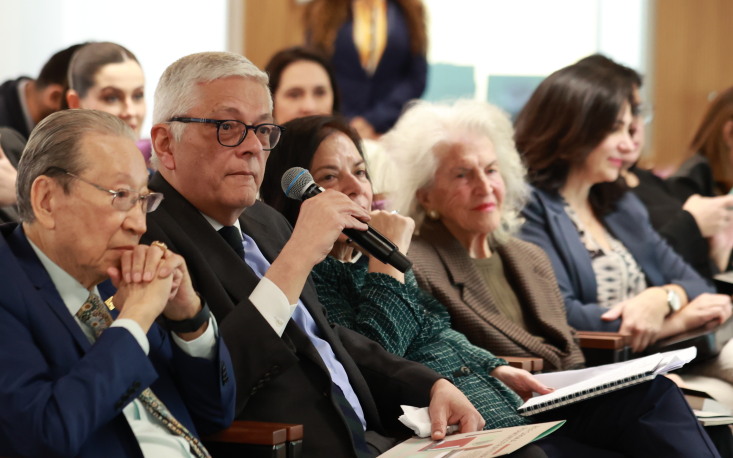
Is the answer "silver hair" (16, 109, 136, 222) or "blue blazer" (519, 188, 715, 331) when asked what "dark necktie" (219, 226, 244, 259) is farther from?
"blue blazer" (519, 188, 715, 331)

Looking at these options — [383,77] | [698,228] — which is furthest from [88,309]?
[383,77]

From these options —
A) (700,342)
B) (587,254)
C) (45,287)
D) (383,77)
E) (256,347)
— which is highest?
(45,287)

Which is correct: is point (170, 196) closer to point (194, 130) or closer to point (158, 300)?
point (194, 130)

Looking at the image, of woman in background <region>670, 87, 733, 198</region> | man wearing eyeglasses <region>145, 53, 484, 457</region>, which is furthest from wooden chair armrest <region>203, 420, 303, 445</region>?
woman in background <region>670, 87, 733, 198</region>

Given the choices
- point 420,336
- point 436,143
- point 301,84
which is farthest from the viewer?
point 301,84

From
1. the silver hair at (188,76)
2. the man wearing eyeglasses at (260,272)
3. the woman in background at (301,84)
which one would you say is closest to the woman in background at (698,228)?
the woman in background at (301,84)

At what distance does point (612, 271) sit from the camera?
376 centimetres

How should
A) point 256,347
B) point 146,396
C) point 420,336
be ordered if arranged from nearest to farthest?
1. point 146,396
2. point 256,347
3. point 420,336

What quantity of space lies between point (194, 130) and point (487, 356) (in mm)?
1037

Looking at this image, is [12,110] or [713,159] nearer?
[12,110]

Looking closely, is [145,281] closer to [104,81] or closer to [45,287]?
[45,287]

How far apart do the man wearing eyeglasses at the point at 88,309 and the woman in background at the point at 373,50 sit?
3.95m

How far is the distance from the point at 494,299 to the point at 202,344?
1492mm

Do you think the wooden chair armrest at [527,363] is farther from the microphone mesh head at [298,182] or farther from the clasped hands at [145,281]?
the clasped hands at [145,281]
